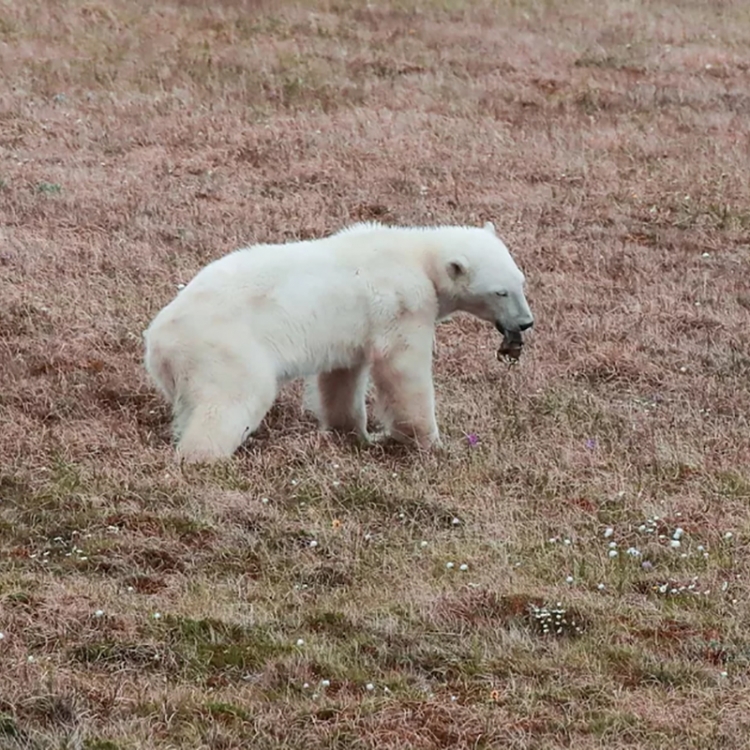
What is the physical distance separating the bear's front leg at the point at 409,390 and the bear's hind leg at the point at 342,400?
1.05ft

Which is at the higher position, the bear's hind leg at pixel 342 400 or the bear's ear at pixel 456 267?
the bear's ear at pixel 456 267

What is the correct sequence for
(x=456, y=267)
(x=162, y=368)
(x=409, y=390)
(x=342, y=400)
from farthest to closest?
1. (x=342, y=400)
2. (x=456, y=267)
3. (x=409, y=390)
4. (x=162, y=368)

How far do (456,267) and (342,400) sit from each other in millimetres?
1020

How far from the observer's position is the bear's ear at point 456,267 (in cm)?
741

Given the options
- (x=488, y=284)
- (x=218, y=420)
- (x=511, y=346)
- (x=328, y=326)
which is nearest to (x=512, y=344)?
(x=511, y=346)

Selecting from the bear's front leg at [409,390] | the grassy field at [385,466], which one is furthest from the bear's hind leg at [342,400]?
the bear's front leg at [409,390]

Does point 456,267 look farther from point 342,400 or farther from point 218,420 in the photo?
point 218,420

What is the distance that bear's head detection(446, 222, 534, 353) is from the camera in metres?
7.48

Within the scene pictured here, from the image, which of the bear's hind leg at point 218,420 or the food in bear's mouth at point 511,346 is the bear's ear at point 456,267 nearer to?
the food in bear's mouth at point 511,346

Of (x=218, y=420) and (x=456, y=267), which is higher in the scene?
(x=456, y=267)

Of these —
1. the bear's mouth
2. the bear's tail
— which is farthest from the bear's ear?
the bear's tail

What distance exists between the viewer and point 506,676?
461 cm

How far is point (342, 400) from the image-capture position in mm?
7676

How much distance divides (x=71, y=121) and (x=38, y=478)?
962 cm
